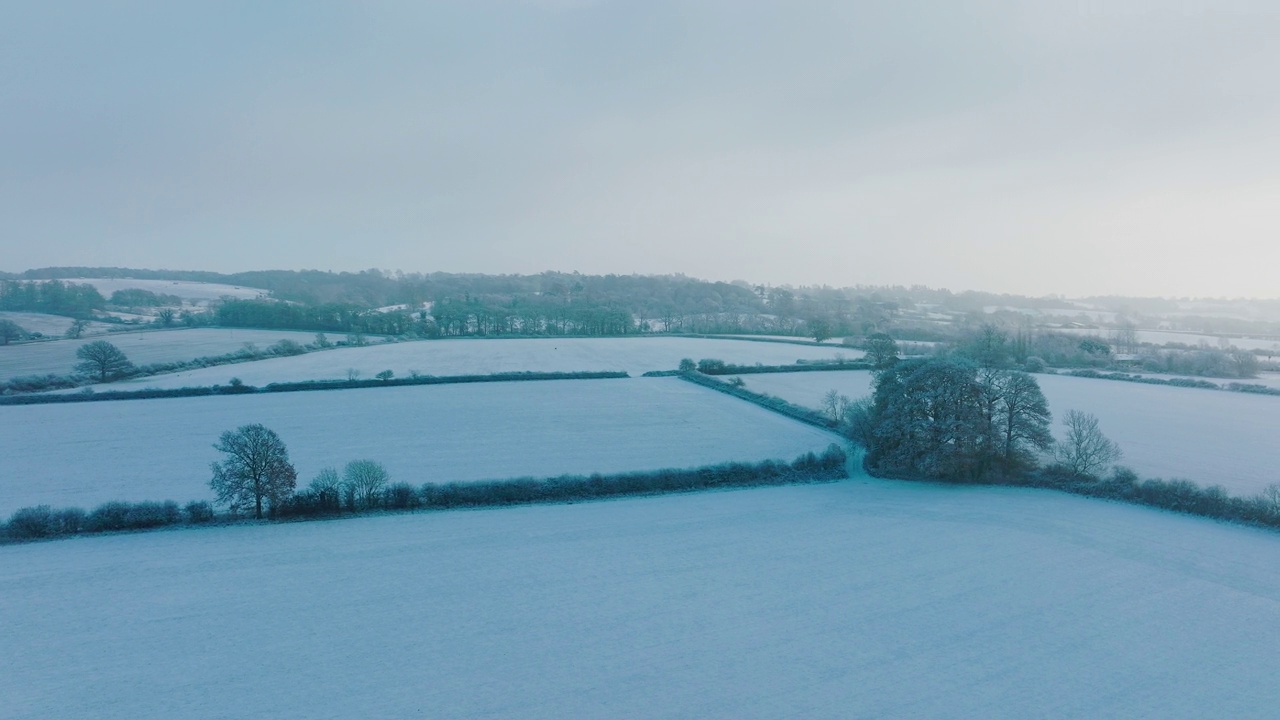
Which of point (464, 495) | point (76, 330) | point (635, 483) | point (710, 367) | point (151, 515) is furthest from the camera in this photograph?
point (76, 330)

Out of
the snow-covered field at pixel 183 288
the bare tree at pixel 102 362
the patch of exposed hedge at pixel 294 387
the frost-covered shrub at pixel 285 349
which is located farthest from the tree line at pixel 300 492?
the snow-covered field at pixel 183 288

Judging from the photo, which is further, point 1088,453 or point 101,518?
point 1088,453

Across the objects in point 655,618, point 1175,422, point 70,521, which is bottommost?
point 655,618

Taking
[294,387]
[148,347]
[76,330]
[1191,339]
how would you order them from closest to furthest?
[294,387]
[148,347]
[76,330]
[1191,339]

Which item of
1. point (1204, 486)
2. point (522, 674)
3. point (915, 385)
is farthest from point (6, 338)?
point (1204, 486)

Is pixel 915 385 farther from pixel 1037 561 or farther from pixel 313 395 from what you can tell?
pixel 313 395

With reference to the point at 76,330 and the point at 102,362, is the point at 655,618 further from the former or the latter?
the point at 76,330

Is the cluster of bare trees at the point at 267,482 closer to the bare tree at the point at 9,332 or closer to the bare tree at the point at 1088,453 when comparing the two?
the bare tree at the point at 1088,453

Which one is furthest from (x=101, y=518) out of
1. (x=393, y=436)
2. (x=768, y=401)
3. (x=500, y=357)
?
(x=500, y=357)

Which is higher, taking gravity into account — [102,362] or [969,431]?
[102,362]
